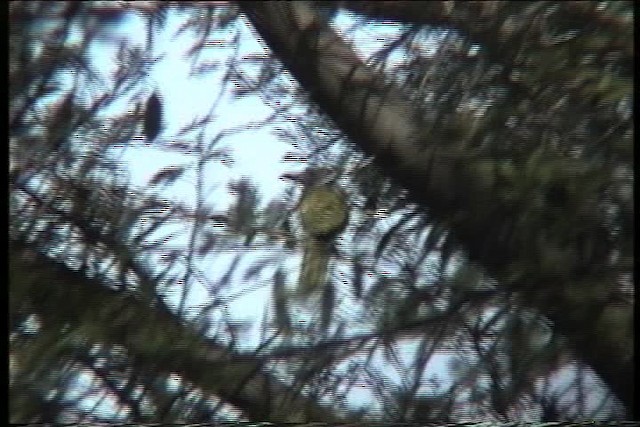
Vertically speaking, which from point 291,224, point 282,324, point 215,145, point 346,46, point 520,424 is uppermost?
point 346,46

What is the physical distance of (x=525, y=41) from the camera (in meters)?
1.08

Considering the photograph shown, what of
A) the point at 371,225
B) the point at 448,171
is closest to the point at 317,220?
the point at 371,225

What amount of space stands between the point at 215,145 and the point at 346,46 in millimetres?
255

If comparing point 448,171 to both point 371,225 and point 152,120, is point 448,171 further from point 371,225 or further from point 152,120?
point 152,120

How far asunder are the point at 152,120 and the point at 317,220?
296 mm

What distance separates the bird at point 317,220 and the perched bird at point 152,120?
208 millimetres

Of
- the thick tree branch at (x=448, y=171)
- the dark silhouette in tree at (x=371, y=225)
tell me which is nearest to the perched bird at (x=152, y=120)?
the dark silhouette in tree at (x=371, y=225)

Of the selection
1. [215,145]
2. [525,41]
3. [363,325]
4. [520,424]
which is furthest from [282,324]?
[525,41]

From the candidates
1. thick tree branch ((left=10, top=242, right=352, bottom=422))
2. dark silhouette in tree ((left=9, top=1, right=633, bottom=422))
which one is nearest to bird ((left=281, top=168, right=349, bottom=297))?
dark silhouette in tree ((left=9, top=1, right=633, bottom=422))

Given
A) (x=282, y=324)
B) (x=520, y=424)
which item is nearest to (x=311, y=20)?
(x=282, y=324)

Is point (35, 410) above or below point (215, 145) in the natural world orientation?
below

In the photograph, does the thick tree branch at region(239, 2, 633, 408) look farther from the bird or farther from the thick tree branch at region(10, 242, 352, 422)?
the thick tree branch at region(10, 242, 352, 422)

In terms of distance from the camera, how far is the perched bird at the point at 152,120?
1061 millimetres

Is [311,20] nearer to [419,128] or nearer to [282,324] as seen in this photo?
[419,128]
